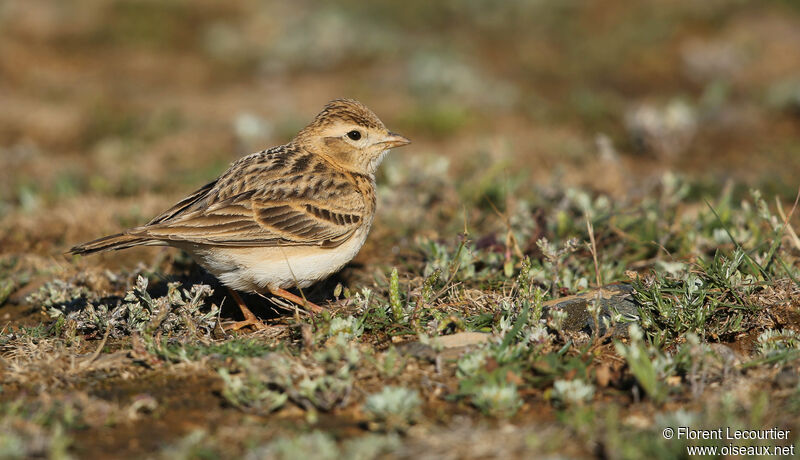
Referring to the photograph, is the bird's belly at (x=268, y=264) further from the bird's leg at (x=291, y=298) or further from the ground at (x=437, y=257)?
the ground at (x=437, y=257)

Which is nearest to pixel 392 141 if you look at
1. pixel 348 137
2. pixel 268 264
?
pixel 348 137

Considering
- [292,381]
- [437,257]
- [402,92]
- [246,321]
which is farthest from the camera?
[402,92]

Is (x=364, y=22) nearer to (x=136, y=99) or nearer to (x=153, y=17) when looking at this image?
(x=153, y=17)

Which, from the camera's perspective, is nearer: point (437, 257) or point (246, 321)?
point (246, 321)

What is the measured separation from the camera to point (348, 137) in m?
6.83

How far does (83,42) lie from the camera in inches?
651

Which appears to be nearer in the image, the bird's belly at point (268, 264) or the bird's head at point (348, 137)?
the bird's belly at point (268, 264)

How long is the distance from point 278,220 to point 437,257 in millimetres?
1411

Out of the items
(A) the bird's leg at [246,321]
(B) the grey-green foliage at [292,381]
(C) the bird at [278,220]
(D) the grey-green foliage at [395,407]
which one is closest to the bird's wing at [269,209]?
(C) the bird at [278,220]

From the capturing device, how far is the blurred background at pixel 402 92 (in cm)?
969

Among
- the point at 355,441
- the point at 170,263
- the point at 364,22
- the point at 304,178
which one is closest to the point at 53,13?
the point at 364,22

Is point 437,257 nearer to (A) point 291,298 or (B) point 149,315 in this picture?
(A) point 291,298

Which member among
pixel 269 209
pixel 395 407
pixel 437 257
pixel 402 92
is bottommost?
pixel 395 407

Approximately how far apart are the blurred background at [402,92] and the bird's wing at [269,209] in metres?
2.13
